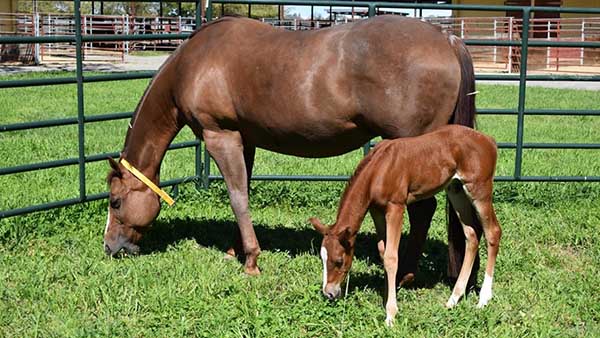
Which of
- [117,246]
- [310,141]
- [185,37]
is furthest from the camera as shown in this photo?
[185,37]

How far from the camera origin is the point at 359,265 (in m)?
5.65

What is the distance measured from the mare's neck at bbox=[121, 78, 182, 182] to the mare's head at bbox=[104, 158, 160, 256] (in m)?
0.14

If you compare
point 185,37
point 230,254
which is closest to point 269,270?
point 230,254

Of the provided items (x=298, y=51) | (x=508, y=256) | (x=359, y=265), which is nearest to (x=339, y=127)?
(x=298, y=51)

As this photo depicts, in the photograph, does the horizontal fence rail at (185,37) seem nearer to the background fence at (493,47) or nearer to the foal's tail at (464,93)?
the foal's tail at (464,93)

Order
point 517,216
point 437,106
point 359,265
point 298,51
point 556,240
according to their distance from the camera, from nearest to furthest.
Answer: point 437,106 → point 298,51 → point 359,265 → point 556,240 → point 517,216

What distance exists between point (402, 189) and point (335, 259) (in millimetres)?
559

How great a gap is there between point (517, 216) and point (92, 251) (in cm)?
361

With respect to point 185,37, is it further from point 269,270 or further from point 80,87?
point 269,270

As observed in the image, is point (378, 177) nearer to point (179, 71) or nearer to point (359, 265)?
point (359, 265)

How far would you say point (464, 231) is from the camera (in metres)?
4.90

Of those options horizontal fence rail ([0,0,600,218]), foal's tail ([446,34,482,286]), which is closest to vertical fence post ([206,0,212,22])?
horizontal fence rail ([0,0,600,218])

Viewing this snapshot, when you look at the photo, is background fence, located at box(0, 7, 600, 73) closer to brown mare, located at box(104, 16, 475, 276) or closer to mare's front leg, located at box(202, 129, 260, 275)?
brown mare, located at box(104, 16, 475, 276)

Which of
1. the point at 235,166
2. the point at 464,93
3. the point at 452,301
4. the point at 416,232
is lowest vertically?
the point at 452,301
